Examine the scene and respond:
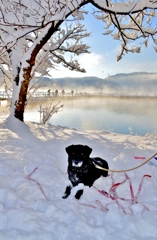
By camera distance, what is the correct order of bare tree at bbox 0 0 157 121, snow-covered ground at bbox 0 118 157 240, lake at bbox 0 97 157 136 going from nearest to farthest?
snow-covered ground at bbox 0 118 157 240 → bare tree at bbox 0 0 157 121 → lake at bbox 0 97 157 136

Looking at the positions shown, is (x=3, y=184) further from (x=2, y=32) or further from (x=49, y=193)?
(x=2, y=32)

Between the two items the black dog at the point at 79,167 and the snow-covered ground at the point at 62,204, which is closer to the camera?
the snow-covered ground at the point at 62,204

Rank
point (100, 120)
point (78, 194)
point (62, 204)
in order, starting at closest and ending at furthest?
point (62, 204) < point (78, 194) < point (100, 120)

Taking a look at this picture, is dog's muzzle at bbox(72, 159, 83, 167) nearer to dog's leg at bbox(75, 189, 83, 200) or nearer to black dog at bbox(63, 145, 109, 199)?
black dog at bbox(63, 145, 109, 199)

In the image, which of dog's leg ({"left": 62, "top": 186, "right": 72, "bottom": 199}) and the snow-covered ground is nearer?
the snow-covered ground

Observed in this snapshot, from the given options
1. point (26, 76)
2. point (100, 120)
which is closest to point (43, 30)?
point (26, 76)

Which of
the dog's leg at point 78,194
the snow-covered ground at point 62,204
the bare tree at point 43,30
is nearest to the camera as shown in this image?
the snow-covered ground at point 62,204

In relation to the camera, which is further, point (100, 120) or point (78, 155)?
point (100, 120)

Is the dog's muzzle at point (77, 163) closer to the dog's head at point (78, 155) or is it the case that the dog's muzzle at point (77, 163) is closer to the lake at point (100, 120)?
the dog's head at point (78, 155)

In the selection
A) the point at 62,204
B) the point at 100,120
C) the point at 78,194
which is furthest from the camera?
the point at 100,120

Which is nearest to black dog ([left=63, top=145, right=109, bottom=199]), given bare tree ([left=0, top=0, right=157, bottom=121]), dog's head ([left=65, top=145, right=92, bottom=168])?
dog's head ([left=65, top=145, right=92, bottom=168])

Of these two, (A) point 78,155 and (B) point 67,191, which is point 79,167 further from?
Answer: (B) point 67,191

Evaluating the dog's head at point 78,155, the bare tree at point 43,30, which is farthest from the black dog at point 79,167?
the bare tree at point 43,30

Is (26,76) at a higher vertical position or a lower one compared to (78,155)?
higher
